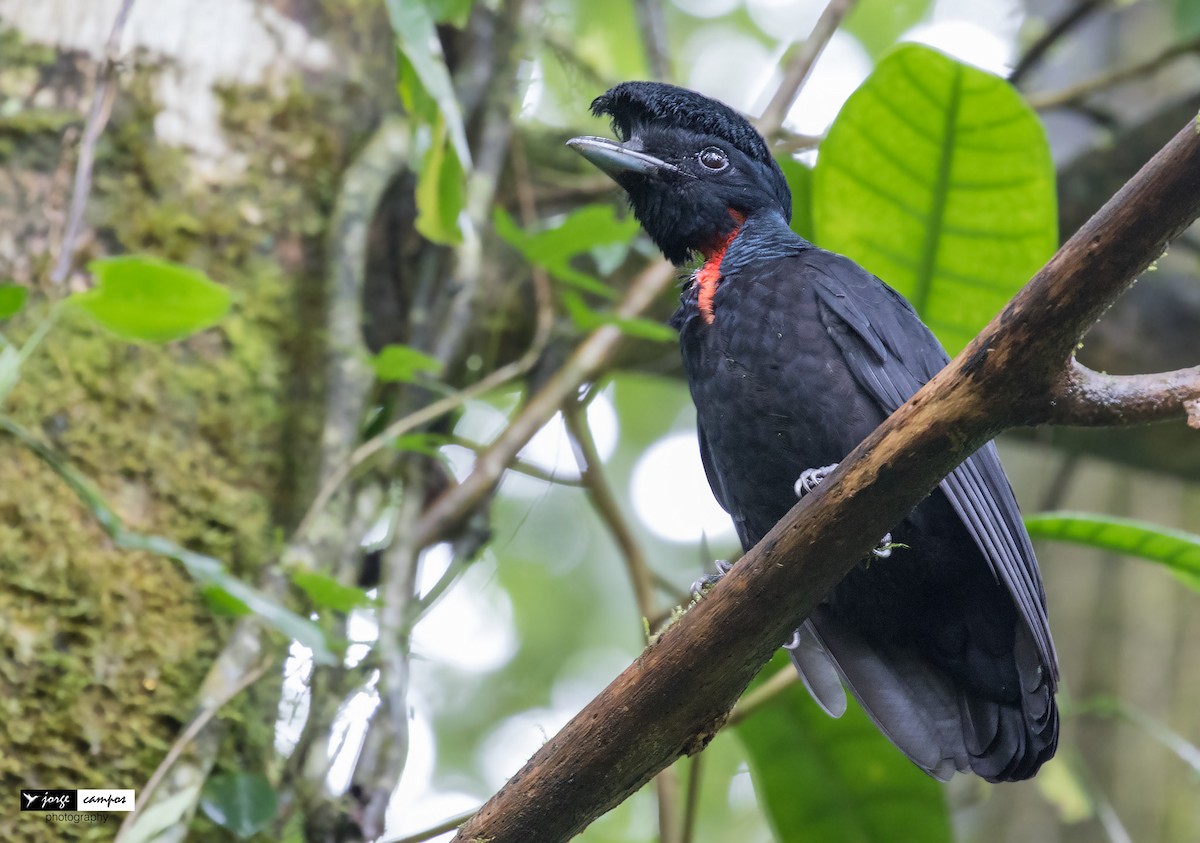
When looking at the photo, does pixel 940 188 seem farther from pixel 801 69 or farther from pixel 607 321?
pixel 801 69

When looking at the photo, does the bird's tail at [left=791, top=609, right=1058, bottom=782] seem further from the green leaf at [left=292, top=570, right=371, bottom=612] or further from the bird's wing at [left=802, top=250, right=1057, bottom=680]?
the green leaf at [left=292, top=570, right=371, bottom=612]

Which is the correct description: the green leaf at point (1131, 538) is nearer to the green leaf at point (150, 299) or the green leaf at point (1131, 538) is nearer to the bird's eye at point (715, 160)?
the bird's eye at point (715, 160)

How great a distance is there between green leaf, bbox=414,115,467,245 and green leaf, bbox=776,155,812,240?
35.3 inches

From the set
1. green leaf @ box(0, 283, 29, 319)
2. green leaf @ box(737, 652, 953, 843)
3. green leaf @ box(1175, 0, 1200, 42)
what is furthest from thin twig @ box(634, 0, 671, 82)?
green leaf @ box(0, 283, 29, 319)

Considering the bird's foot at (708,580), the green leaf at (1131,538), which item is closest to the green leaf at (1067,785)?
the green leaf at (1131,538)

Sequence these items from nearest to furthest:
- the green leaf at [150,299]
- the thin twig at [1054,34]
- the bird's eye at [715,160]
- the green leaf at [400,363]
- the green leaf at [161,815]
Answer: the green leaf at [150,299]
the green leaf at [161,815]
the green leaf at [400,363]
the bird's eye at [715,160]
the thin twig at [1054,34]

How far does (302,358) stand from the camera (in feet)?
8.85

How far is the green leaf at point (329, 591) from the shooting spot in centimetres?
211

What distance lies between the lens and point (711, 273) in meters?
2.43

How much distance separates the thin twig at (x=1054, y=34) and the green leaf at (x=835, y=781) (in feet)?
7.82

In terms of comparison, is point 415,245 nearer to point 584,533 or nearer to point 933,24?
point 933,24

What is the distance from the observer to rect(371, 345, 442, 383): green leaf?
2.39 meters

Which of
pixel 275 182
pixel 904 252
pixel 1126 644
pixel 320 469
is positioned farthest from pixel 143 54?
pixel 1126 644

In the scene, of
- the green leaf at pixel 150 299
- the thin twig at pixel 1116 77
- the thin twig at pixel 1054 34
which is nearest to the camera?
the green leaf at pixel 150 299
